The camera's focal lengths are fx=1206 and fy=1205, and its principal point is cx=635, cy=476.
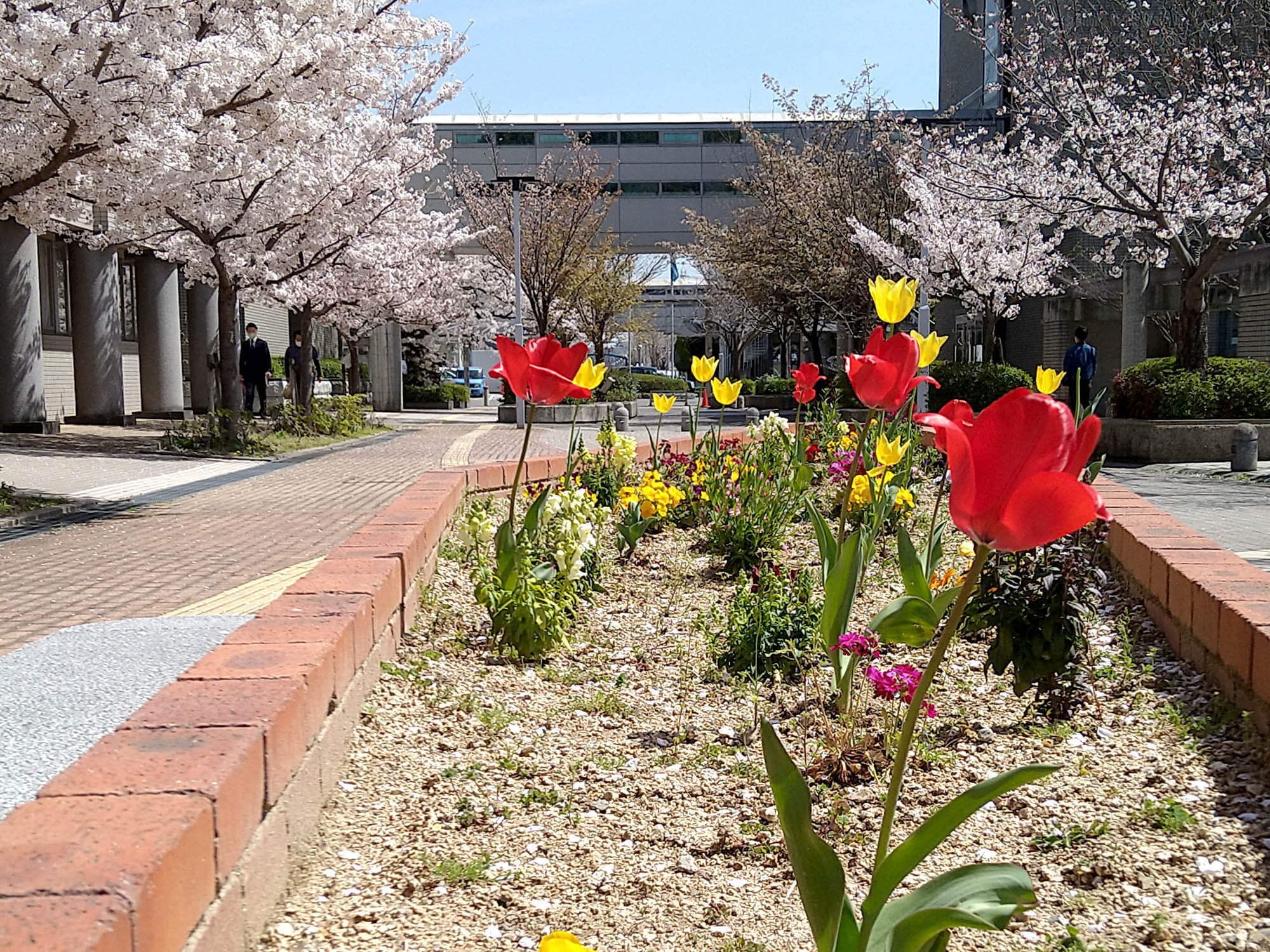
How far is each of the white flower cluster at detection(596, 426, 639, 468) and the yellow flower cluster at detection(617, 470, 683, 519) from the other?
1094mm

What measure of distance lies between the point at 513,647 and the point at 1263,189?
56.6 ft

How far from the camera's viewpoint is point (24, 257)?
61.0 feet

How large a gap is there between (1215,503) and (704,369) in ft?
23.2

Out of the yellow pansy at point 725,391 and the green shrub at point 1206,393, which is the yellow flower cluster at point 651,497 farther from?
the green shrub at point 1206,393

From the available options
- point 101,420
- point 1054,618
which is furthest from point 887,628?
point 101,420

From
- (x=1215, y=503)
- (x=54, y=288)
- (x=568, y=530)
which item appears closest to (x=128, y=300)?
(x=54, y=288)

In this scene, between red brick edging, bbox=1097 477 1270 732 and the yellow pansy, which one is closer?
red brick edging, bbox=1097 477 1270 732

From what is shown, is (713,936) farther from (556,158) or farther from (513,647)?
(556,158)

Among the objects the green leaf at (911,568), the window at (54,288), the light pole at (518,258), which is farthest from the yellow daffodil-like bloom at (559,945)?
the light pole at (518,258)

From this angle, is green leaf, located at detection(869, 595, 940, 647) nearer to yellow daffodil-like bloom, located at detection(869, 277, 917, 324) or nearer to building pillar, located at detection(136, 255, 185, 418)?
yellow daffodil-like bloom, located at detection(869, 277, 917, 324)

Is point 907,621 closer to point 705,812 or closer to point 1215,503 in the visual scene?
point 705,812

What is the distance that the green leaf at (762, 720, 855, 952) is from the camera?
1702 mm

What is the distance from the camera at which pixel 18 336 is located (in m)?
18.5

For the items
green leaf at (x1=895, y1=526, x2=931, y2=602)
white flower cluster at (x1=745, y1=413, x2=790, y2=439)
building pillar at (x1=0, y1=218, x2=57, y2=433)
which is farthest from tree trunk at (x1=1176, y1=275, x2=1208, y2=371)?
building pillar at (x1=0, y1=218, x2=57, y2=433)
